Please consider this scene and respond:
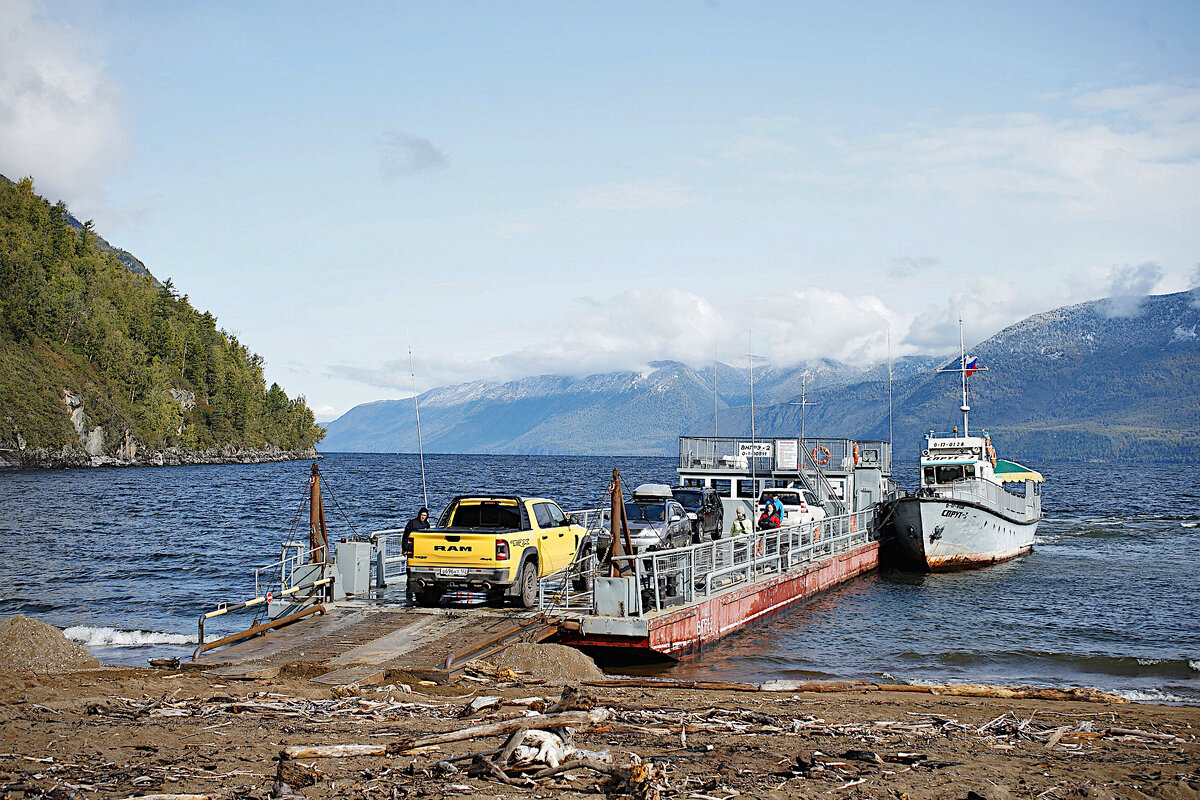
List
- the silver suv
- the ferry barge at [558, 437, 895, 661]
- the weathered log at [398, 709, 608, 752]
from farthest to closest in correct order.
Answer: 1. the silver suv
2. the ferry barge at [558, 437, 895, 661]
3. the weathered log at [398, 709, 608, 752]

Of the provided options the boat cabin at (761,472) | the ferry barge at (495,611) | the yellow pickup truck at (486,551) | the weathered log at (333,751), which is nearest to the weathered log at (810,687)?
the ferry barge at (495,611)

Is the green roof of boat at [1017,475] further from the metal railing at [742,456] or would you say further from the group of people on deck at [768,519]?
the group of people on deck at [768,519]

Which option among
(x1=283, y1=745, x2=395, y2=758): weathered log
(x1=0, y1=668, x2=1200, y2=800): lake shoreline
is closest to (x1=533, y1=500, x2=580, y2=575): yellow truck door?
(x1=0, y1=668, x2=1200, y2=800): lake shoreline

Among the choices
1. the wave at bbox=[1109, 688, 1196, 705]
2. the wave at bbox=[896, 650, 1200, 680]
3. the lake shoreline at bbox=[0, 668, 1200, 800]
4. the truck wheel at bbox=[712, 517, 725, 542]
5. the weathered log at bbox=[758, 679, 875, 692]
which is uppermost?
the truck wheel at bbox=[712, 517, 725, 542]

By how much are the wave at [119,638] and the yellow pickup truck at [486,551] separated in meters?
6.64

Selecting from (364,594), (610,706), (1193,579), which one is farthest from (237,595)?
(1193,579)

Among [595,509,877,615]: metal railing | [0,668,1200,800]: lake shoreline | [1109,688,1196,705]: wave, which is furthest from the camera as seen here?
[595,509,877,615]: metal railing

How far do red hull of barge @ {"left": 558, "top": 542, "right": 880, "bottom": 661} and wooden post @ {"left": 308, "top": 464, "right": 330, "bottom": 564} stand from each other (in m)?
5.23

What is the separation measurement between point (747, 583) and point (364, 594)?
8.07 m

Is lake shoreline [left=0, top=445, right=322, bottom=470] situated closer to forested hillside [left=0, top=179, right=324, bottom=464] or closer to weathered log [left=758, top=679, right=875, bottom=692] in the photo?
forested hillside [left=0, top=179, right=324, bottom=464]

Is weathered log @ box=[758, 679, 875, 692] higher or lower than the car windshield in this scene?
lower

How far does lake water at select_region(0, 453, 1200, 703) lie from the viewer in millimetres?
18172

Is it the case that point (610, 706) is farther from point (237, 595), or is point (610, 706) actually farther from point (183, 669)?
point (237, 595)

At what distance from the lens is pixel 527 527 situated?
55.0 feet
